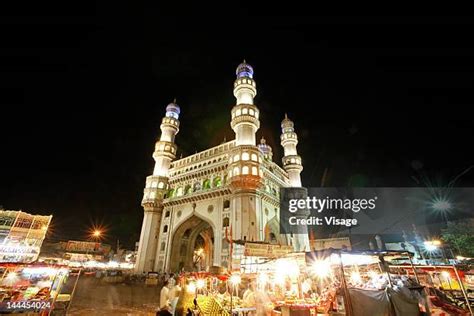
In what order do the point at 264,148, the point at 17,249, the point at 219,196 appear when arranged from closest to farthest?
1. the point at 17,249
2. the point at 219,196
3. the point at 264,148

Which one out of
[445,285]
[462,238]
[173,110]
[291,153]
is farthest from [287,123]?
[445,285]

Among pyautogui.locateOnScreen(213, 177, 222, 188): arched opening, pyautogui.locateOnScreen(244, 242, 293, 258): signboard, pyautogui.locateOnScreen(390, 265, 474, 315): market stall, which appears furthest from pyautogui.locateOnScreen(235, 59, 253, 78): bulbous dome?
pyautogui.locateOnScreen(390, 265, 474, 315): market stall

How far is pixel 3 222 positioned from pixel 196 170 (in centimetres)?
2296

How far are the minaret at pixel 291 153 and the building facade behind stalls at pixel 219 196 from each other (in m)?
0.18

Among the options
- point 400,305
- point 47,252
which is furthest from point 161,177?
point 400,305

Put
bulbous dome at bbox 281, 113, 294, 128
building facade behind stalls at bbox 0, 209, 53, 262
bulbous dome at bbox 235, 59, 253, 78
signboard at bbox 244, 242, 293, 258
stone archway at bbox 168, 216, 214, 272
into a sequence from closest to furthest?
signboard at bbox 244, 242, 293, 258, building facade behind stalls at bbox 0, 209, 53, 262, stone archway at bbox 168, 216, 214, 272, bulbous dome at bbox 235, 59, 253, 78, bulbous dome at bbox 281, 113, 294, 128

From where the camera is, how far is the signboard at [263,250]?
16677mm

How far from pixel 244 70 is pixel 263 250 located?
28.4 m

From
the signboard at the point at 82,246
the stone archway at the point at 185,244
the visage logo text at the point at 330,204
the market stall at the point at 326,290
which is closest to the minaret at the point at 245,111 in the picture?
the visage logo text at the point at 330,204

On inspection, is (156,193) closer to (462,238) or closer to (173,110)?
(173,110)

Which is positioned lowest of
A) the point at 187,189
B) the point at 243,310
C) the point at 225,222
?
the point at 243,310

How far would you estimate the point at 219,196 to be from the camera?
1235 inches

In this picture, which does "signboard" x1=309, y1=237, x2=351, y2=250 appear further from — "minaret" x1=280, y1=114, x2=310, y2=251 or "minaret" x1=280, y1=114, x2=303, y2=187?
"minaret" x1=280, y1=114, x2=303, y2=187

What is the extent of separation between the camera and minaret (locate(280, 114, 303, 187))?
131ft
